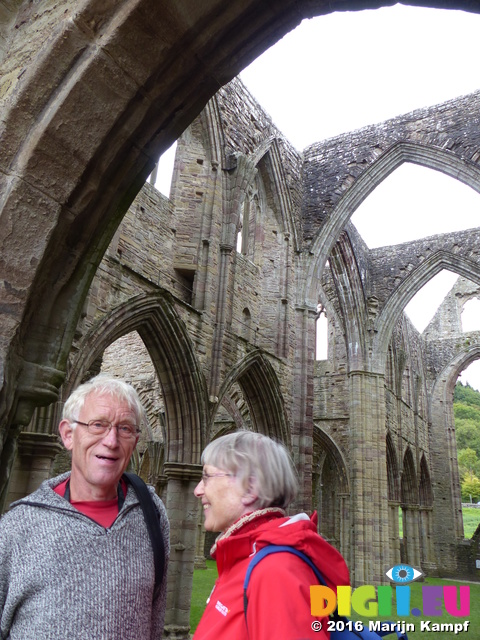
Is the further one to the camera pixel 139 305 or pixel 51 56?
pixel 139 305

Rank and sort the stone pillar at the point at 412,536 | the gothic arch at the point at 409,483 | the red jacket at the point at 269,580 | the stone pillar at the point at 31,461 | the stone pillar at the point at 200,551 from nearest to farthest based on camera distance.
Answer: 1. the red jacket at the point at 269,580
2. the stone pillar at the point at 31,461
3. the stone pillar at the point at 200,551
4. the stone pillar at the point at 412,536
5. the gothic arch at the point at 409,483

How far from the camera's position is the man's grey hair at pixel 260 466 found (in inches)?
57.2

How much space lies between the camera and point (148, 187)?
930cm

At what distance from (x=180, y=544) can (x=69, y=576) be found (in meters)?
7.26

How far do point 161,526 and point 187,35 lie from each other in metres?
1.76

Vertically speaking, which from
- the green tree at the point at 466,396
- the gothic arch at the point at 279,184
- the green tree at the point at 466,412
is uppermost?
the green tree at the point at 466,396

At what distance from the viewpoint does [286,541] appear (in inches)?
46.4

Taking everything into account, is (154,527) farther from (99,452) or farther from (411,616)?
(411,616)

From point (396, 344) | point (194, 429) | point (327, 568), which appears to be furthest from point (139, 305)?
point (396, 344)

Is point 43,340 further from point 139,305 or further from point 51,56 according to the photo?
point 139,305

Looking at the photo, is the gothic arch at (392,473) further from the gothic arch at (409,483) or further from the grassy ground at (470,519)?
the grassy ground at (470,519)

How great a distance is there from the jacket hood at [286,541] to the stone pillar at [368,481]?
47.0ft

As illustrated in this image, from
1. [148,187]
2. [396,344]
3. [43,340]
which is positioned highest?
[396,344]

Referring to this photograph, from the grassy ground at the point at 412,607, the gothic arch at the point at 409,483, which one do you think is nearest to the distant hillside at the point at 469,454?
the gothic arch at the point at 409,483
